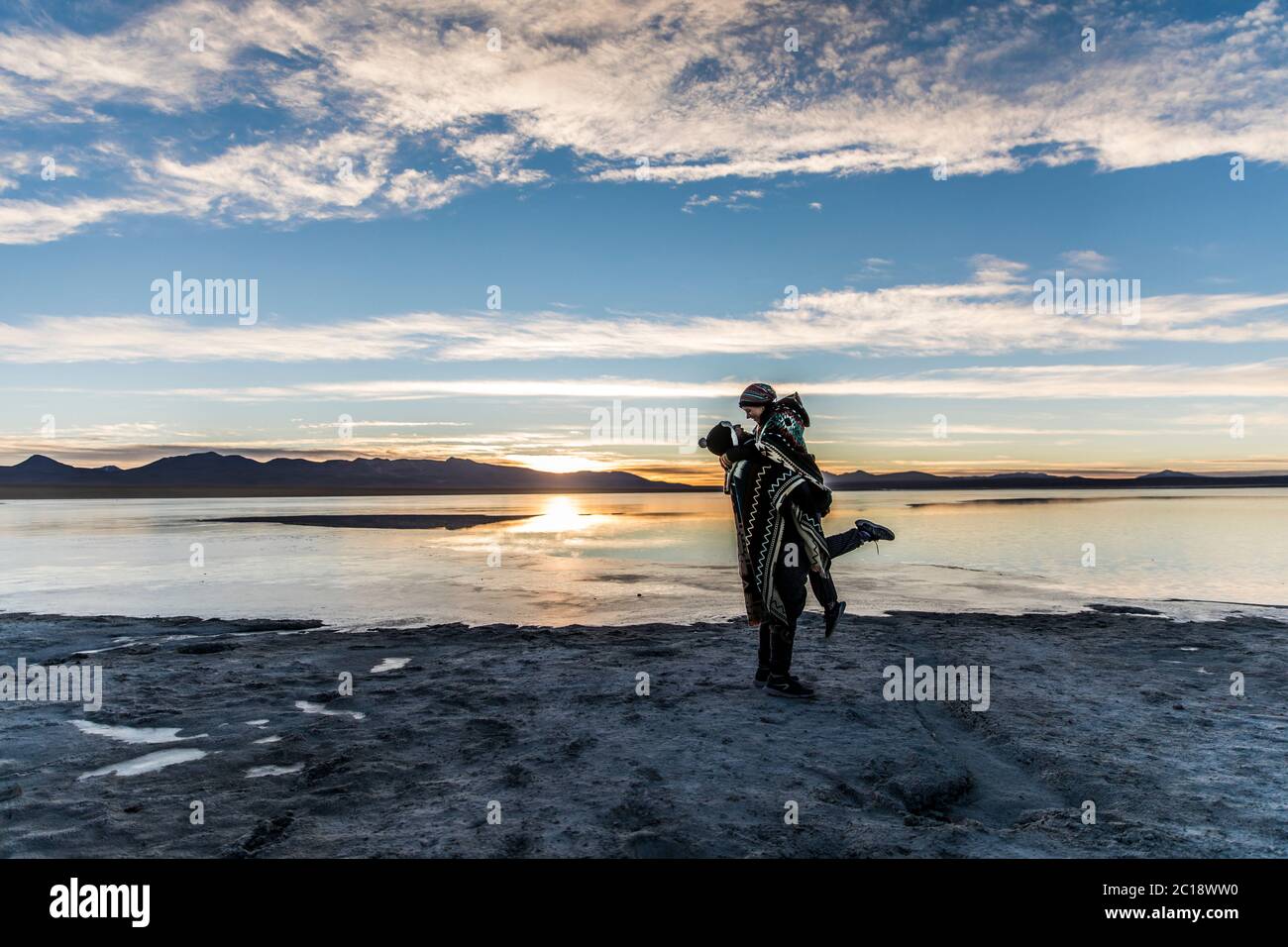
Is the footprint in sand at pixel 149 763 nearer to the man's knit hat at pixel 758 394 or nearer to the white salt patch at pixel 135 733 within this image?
the white salt patch at pixel 135 733

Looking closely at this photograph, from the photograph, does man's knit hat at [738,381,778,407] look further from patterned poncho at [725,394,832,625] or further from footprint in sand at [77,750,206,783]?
footprint in sand at [77,750,206,783]

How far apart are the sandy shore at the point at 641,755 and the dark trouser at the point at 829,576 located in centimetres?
86

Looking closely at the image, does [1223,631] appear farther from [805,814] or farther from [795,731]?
[805,814]

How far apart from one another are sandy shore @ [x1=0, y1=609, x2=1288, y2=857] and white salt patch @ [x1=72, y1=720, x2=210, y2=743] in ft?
0.09

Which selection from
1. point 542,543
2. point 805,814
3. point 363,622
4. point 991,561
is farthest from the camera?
point 542,543

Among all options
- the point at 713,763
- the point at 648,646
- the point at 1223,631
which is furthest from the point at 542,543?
the point at 713,763

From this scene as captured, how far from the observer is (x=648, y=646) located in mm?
9102

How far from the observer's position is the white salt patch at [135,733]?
18.8ft

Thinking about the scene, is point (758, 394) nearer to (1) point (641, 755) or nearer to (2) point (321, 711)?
(1) point (641, 755)

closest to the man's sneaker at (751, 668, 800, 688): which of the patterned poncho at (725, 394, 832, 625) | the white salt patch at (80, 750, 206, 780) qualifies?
the patterned poncho at (725, 394, 832, 625)

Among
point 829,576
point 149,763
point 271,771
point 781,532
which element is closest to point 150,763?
point 149,763

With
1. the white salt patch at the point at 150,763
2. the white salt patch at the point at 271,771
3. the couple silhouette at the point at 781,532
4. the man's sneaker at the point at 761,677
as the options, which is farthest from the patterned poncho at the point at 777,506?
the white salt patch at the point at 150,763

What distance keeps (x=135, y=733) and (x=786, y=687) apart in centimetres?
509

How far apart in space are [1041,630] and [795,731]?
5820mm
